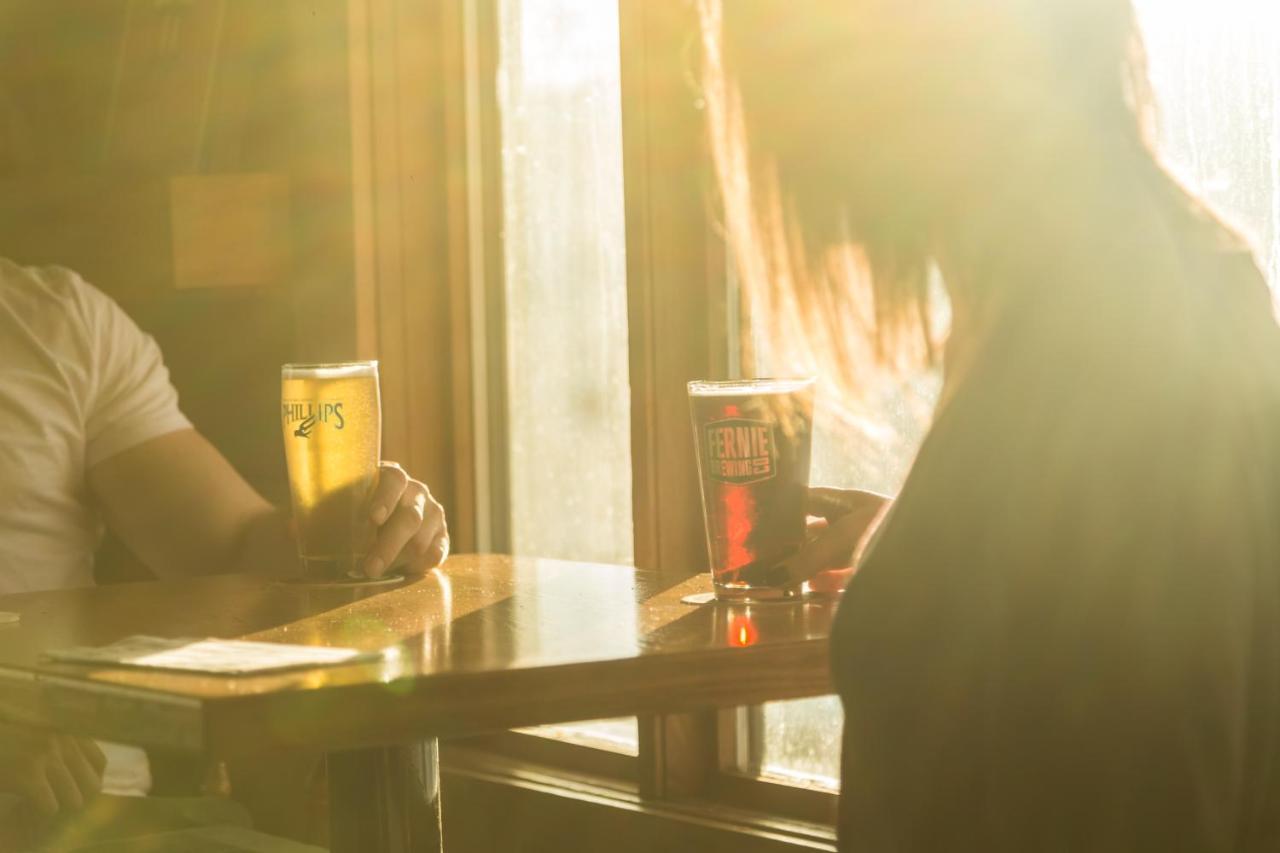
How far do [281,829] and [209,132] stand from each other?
132cm

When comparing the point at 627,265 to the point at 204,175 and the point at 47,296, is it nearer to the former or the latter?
the point at 47,296

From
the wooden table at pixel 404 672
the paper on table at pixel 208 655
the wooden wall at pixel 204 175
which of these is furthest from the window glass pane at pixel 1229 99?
the wooden wall at pixel 204 175

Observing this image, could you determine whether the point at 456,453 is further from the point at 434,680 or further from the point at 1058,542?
the point at 1058,542

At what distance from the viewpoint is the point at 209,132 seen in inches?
118

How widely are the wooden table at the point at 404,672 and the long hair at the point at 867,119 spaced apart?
8.5 inches

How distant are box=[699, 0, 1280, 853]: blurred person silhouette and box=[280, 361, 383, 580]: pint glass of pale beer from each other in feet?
2.38

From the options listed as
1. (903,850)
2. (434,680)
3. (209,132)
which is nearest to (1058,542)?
(903,850)

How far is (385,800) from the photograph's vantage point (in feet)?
4.09

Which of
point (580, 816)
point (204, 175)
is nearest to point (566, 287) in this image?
point (204, 175)

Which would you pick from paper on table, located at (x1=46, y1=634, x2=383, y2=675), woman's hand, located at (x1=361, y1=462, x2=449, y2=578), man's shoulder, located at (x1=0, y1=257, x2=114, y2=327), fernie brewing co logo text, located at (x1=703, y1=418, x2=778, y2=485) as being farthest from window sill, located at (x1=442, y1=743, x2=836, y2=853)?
paper on table, located at (x1=46, y1=634, x2=383, y2=675)

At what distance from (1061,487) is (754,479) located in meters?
0.53

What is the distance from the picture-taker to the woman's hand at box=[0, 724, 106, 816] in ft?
5.45

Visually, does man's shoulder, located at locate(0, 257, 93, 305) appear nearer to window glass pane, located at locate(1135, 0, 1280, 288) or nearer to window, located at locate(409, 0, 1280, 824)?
window, located at locate(409, 0, 1280, 824)

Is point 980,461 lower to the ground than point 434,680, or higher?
higher
